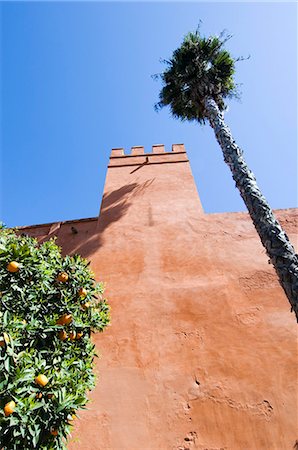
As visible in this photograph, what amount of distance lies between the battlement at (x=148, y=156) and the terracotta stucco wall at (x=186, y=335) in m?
2.59

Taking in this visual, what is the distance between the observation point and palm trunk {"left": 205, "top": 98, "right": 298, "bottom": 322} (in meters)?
3.67

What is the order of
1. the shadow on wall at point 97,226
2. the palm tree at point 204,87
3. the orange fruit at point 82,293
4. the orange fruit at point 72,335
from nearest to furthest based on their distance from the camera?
the orange fruit at point 72,335
the orange fruit at point 82,293
the palm tree at point 204,87
the shadow on wall at point 97,226

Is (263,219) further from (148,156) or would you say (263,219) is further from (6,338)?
(148,156)

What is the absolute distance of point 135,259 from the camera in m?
6.46

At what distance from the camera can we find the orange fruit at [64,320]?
3.30 metres

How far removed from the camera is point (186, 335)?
512 centimetres

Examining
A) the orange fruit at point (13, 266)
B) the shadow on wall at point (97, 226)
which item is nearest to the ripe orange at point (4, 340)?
the orange fruit at point (13, 266)

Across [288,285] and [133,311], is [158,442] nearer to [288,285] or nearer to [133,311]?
[133,311]

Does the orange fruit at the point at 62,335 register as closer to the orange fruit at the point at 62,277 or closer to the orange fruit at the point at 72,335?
the orange fruit at the point at 72,335

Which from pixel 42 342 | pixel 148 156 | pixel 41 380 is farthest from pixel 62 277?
pixel 148 156

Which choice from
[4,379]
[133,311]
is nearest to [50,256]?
[4,379]

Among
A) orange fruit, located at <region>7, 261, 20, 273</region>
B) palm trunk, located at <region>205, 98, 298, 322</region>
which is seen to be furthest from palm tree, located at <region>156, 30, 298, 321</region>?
orange fruit, located at <region>7, 261, 20, 273</region>

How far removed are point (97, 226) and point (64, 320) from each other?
4411 millimetres

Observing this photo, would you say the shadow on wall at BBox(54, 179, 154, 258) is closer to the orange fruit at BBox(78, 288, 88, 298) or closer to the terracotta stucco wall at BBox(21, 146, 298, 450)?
the terracotta stucco wall at BBox(21, 146, 298, 450)
